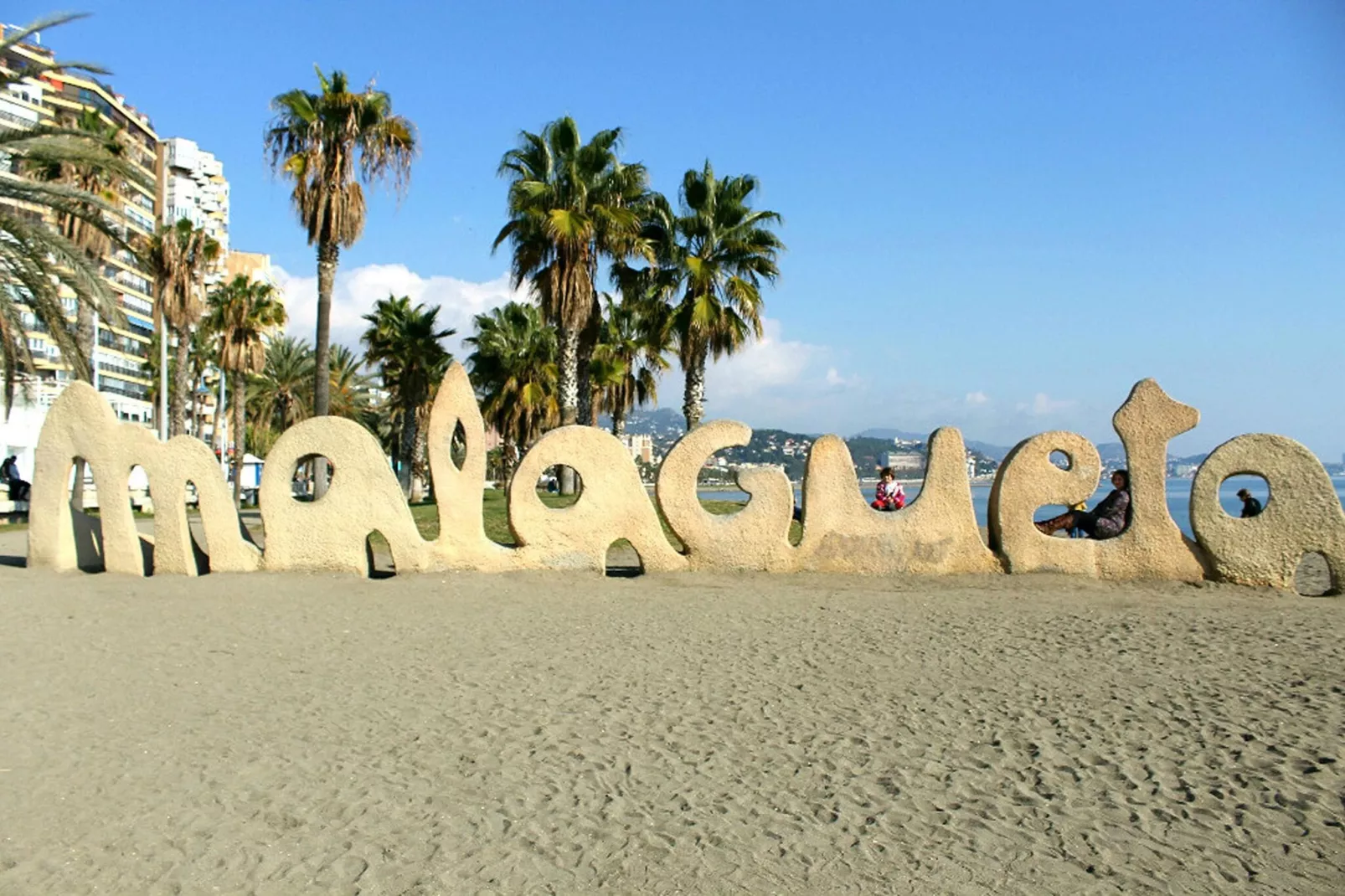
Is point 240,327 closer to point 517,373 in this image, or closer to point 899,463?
point 517,373

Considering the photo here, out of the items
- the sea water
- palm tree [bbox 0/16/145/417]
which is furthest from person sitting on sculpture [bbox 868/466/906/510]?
palm tree [bbox 0/16/145/417]

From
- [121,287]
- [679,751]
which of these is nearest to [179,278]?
[679,751]

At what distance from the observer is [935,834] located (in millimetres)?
5102

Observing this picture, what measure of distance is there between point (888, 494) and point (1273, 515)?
5.21 meters

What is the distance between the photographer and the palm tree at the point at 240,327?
37.5 metres

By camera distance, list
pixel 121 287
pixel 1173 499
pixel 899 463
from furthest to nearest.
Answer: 1. pixel 121 287
2. pixel 899 463
3. pixel 1173 499

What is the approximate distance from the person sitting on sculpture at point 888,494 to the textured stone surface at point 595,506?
393 cm

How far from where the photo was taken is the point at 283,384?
168 feet

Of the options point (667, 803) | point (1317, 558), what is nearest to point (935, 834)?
point (667, 803)

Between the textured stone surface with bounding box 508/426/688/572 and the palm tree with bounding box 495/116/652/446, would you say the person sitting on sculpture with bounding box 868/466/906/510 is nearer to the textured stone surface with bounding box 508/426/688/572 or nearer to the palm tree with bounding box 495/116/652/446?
the textured stone surface with bounding box 508/426/688/572

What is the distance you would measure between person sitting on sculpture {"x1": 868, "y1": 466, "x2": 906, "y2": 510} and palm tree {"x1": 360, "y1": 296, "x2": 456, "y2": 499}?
78.7 feet

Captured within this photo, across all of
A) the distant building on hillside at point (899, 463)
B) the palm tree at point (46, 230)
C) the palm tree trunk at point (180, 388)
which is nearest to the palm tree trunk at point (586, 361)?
the distant building on hillside at point (899, 463)

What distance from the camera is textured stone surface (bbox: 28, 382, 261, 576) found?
13250 millimetres

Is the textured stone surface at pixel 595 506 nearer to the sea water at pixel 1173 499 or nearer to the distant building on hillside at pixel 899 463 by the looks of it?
the sea water at pixel 1173 499
